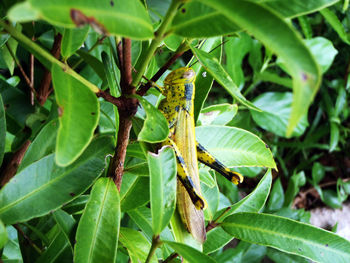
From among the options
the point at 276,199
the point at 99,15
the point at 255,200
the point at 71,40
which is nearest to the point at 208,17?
the point at 99,15

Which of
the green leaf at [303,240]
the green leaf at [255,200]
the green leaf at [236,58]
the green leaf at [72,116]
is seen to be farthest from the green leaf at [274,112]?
the green leaf at [72,116]

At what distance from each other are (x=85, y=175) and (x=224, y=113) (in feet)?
1.33

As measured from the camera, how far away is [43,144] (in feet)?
1.69

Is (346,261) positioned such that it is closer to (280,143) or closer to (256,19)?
(256,19)

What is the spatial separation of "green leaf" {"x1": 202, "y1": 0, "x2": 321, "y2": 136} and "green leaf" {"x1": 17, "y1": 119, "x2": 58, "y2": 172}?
34 cm

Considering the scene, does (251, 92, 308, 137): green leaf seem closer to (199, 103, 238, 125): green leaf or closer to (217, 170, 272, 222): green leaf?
Answer: (199, 103, 238, 125): green leaf

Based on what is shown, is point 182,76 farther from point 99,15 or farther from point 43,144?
point 99,15

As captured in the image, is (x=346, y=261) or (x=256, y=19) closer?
(x=256, y=19)

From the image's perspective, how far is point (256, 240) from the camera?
1.76 ft

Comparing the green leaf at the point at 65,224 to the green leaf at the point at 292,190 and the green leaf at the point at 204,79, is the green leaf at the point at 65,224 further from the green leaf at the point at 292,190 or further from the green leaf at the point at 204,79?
the green leaf at the point at 292,190

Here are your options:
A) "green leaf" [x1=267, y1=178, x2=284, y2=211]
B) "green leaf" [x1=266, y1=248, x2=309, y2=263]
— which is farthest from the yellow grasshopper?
"green leaf" [x1=267, y1=178, x2=284, y2=211]

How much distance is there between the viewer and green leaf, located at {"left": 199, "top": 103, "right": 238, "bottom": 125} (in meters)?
0.74

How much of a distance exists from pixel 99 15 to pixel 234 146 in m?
0.42

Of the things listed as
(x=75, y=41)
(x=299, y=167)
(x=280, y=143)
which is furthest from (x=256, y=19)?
(x=299, y=167)
